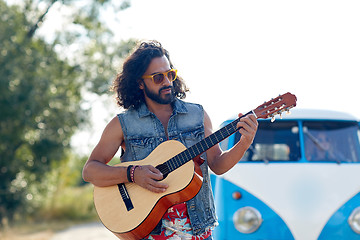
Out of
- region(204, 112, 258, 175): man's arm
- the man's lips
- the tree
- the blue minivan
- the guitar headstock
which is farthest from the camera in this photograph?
the tree

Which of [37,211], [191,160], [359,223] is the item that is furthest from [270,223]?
[37,211]

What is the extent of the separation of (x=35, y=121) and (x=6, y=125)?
82 cm

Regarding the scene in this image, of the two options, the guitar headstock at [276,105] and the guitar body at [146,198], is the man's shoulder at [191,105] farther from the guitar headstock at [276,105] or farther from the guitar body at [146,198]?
the guitar headstock at [276,105]

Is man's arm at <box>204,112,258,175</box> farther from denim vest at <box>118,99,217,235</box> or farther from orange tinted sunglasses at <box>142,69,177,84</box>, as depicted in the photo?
orange tinted sunglasses at <box>142,69,177,84</box>

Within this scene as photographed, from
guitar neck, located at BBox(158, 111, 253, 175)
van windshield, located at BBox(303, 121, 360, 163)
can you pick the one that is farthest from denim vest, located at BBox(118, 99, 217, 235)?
van windshield, located at BBox(303, 121, 360, 163)

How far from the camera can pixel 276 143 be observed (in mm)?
5477

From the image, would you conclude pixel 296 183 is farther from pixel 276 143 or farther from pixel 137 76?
pixel 137 76

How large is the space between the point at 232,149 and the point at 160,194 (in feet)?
1.59

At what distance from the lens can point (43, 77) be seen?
15523 mm

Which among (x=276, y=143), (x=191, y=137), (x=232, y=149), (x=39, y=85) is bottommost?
(x=232, y=149)

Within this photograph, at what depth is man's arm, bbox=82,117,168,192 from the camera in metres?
3.28

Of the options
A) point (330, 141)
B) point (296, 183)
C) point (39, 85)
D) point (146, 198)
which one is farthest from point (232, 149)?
point (39, 85)

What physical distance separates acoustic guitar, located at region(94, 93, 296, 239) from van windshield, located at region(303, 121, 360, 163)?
7.05 ft

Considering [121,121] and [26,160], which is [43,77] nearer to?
[26,160]
